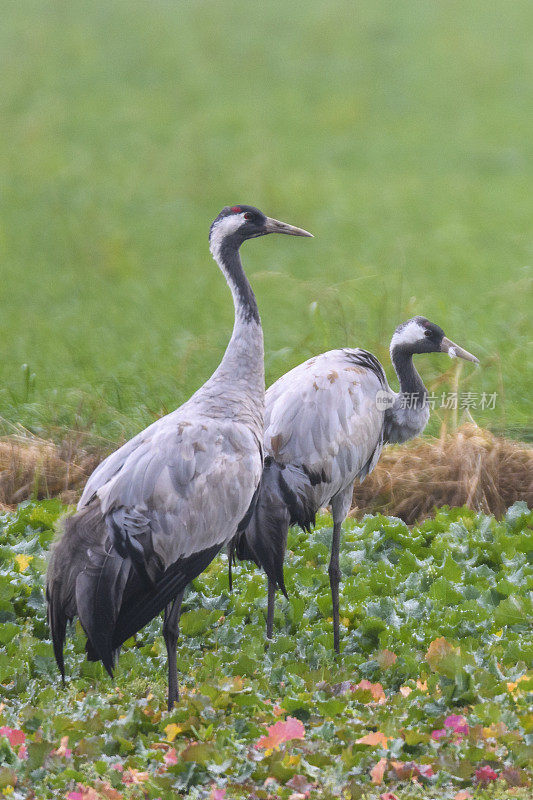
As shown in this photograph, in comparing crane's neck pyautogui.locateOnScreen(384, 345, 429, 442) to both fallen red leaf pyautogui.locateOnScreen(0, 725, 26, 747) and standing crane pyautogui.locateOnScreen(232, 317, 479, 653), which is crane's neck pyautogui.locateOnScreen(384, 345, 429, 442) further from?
fallen red leaf pyautogui.locateOnScreen(0, 725, 26, 747)

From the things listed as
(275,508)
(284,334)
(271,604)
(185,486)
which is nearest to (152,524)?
(185,486)

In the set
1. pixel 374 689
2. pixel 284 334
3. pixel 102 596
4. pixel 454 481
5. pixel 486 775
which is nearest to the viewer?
pixel 486 775

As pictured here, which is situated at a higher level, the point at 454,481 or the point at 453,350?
the point at 453,350

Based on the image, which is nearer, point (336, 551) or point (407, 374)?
point (336, 551)


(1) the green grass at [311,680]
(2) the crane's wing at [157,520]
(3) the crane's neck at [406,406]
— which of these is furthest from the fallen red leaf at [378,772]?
(3) the crane's neck at [406,406]

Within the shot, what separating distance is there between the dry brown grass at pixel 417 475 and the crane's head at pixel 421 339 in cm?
125

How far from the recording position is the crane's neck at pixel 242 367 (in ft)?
15.1

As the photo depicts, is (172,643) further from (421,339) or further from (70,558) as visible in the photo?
(421,339)

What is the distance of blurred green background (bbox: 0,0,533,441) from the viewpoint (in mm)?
9695

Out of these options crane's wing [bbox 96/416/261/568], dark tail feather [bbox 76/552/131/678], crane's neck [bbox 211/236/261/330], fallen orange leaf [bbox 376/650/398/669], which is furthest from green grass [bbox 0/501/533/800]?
crane's neck [bbox 211/236/261/330]

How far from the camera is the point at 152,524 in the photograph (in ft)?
14.1

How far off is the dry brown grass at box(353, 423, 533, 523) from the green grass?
0.49 meters

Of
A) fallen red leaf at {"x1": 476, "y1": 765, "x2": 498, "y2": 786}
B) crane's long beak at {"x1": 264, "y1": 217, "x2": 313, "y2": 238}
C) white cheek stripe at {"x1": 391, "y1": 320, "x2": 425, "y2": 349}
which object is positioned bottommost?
fallen red leaf at {"x1": 476, "y1": 765, "x2": 498, "y2": 786}

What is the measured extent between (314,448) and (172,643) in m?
1.15
